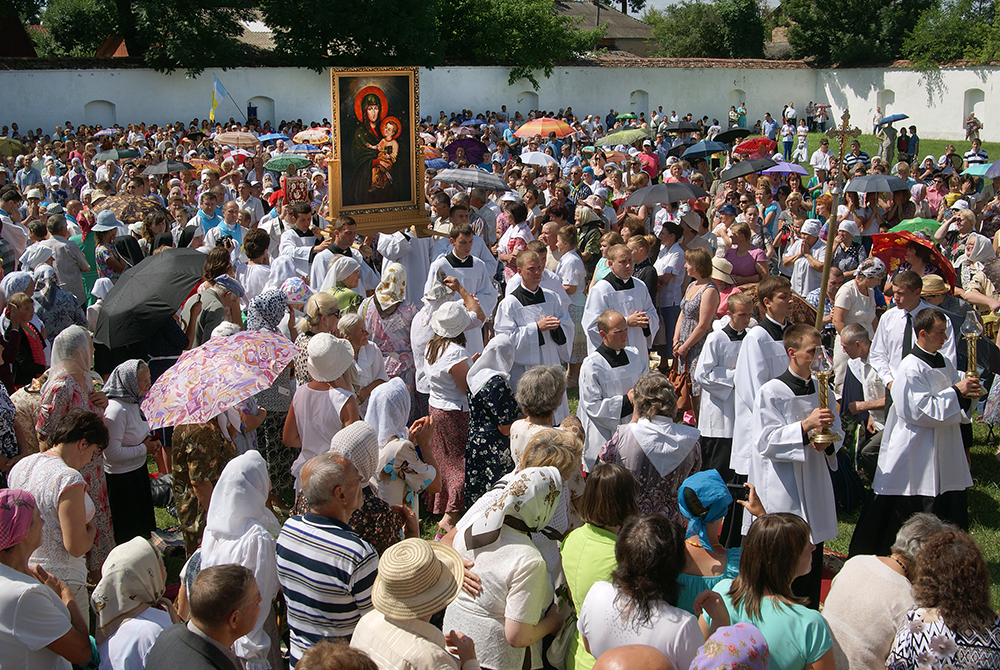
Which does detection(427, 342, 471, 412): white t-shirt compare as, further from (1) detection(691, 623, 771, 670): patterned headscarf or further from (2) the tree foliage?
(2) the tree foliage

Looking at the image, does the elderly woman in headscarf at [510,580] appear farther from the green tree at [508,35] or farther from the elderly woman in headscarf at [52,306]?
the green tree at [508,35]

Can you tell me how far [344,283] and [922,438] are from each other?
14.9 feet

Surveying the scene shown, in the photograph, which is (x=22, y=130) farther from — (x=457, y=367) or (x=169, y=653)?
(x=169, y=653)

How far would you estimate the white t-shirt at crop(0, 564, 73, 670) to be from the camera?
3.15 meters

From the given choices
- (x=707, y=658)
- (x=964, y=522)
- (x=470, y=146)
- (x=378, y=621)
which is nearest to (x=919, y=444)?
(x=964, y=522)

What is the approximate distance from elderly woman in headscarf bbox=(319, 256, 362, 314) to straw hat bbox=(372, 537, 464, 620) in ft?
13.3

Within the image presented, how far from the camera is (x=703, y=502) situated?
376 centimetres

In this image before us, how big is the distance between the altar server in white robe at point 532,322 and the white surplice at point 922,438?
242cm

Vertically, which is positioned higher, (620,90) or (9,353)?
(620,90)

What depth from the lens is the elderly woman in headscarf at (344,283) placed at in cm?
697

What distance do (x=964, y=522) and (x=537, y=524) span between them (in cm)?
343

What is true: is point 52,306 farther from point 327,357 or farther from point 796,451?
point 796,451

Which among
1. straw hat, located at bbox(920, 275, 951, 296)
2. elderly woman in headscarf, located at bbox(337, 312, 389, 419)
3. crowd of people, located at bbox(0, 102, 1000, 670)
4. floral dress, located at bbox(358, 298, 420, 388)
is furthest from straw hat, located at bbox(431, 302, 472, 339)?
straw hat, located at bbox(920, 275, 951, 296)

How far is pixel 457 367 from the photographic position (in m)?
5.82
